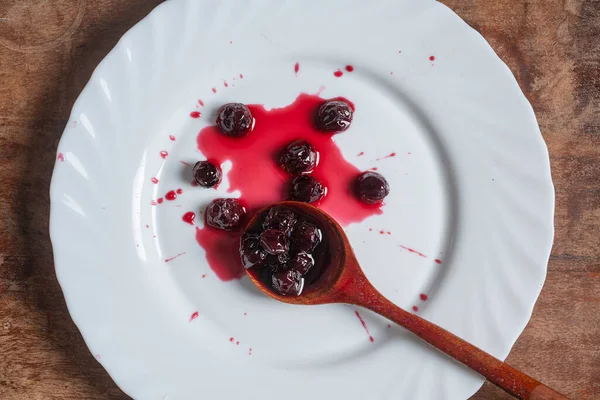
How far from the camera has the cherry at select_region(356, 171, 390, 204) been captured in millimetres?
2053

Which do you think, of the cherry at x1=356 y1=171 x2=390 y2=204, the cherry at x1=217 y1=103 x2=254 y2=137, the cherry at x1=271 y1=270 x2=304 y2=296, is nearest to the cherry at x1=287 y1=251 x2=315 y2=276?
the cherry at x1=271 y1=270 x2=304 y2=296

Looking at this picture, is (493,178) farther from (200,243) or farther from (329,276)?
(200,243)

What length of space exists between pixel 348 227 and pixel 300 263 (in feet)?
0.94

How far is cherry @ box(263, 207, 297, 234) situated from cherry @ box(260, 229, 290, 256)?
0.19ft

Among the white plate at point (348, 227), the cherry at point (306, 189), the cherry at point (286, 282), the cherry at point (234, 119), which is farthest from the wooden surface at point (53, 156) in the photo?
the cherry at point (306, 189)

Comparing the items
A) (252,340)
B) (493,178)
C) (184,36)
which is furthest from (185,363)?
(493,178)

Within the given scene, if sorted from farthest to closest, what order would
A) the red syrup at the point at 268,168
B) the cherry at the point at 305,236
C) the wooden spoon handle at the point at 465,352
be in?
the red syrup at the point at 268,168
the cherry at the point at 305,236
the wooden spoon handle at the point at 465,352

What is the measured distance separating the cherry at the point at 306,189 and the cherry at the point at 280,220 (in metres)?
0.09

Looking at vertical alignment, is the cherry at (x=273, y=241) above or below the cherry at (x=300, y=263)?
above

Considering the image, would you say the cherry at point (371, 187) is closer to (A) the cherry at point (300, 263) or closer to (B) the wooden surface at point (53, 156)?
(A) the cherry at point (300, 263)

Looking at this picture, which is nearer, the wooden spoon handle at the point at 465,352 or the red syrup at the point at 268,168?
the wooden spoon handle at the point at 465,352

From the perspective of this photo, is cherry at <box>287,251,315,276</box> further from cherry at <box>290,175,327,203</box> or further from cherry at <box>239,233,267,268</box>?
cherry at <box>290,175,327,203</box>

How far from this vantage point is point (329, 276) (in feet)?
6.57

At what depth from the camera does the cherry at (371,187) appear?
205 cm
